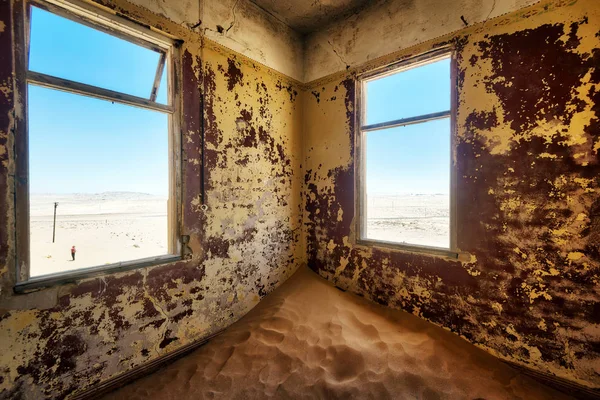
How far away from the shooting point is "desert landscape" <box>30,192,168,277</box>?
176 centimetres

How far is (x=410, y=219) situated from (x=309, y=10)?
262cm

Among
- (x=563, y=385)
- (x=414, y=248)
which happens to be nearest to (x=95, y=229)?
(x=414, y=248)

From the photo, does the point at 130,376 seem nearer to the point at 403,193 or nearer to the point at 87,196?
the point at 87,196

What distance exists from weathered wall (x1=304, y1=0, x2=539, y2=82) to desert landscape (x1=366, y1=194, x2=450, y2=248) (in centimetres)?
153

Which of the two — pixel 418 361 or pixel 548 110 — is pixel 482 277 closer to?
pixel 418 361

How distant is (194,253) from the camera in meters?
2.46

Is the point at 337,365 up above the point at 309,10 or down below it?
below

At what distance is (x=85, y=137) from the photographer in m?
1.99

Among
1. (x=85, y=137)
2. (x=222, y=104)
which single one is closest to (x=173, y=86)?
(x=222, y=104)

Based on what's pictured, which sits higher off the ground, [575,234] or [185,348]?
[575,234]

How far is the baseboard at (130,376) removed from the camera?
73.7 inches

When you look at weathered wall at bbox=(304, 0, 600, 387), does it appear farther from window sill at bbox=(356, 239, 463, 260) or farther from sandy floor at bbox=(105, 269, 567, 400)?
sandy floor at bbox=(105, 269, 567, 400)

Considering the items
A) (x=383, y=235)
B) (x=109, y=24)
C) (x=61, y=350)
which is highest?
(x=109, y=24)

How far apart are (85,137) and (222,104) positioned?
118 cm
